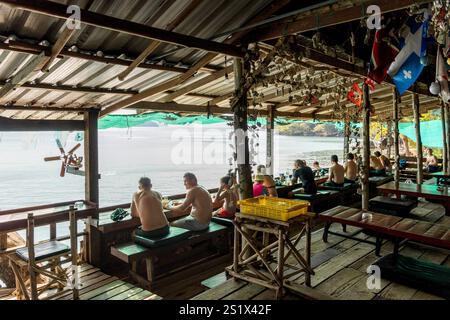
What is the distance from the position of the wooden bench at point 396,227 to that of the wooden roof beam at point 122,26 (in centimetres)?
305

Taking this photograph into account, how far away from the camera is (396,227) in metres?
4.42

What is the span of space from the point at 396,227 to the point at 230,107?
122 inches

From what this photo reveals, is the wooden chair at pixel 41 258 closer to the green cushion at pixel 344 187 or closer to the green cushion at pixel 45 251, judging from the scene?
the green cushion at pixel 45 251

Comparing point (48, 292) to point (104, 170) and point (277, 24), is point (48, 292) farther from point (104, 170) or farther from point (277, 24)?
point (104, 170)

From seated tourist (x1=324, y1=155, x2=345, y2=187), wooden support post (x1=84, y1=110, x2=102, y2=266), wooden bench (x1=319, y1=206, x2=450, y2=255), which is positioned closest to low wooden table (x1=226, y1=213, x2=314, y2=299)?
wooden bench (x1=319, y1=206, x2=450, y2=255)

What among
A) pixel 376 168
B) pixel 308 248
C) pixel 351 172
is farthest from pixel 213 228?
pixel 376 168

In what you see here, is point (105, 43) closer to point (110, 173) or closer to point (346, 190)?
point (346, 190)

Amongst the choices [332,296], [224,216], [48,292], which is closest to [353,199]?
[224,216]

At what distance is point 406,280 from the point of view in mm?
3930

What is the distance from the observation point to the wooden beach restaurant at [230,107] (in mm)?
3537

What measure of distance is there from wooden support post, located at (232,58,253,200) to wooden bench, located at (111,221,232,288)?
1.90 m

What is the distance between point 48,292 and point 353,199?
9.39m

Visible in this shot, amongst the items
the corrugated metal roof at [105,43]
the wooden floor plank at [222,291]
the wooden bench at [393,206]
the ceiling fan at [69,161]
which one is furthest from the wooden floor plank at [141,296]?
the wooden bench at [393,206]

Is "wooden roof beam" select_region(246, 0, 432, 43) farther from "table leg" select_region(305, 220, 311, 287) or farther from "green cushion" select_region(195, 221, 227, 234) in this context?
"green cushion" select_region(195, 221, 227, 234)
